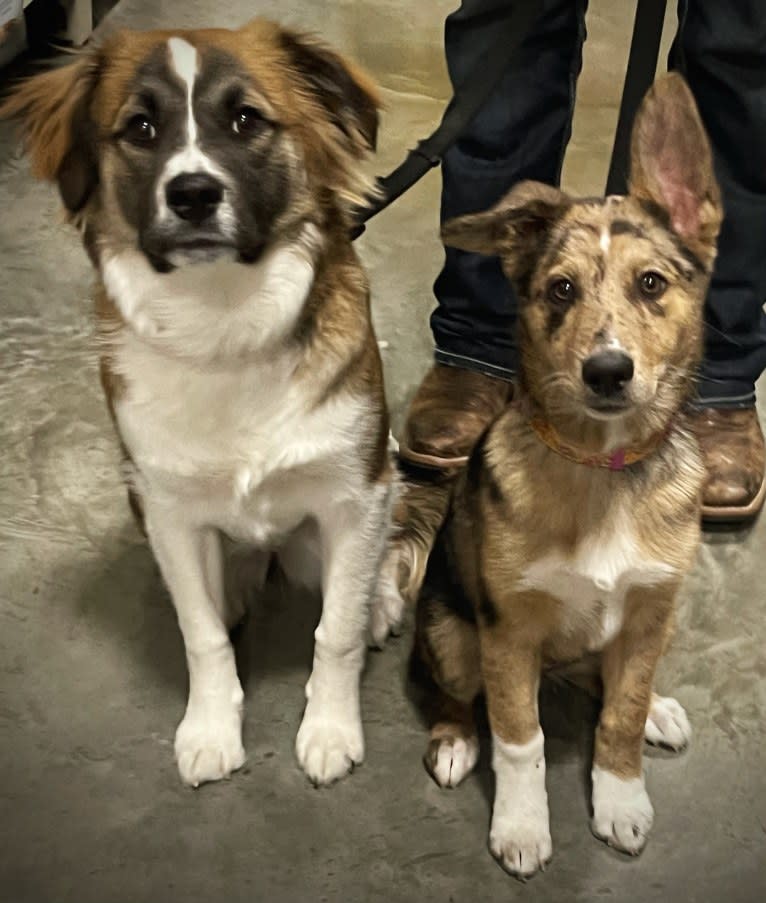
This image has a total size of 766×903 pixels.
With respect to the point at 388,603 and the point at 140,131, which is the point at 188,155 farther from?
the point at 388,603

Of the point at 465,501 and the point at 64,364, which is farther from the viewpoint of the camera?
the point at 64,364

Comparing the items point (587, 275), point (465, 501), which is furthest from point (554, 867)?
point (587, 275)

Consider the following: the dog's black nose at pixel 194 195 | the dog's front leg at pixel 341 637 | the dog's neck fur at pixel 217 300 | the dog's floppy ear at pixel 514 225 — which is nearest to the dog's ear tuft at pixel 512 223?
the dog's floppy ear at pixel 514 225

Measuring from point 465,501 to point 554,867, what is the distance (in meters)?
0.60

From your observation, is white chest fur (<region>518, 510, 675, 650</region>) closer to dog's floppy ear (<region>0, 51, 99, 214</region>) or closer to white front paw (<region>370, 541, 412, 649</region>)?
white front paw (<region>370, 541, 412, 649</region>)

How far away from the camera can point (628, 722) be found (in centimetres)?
165

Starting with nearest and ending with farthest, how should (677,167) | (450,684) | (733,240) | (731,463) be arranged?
(677,167), (450,684), (733,240), (731,463)

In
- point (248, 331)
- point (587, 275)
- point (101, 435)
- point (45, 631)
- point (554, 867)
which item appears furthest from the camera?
point (101, 435)

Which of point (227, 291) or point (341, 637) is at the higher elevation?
point (227, 291)

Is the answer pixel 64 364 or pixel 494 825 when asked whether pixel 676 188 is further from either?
pixel 64 364

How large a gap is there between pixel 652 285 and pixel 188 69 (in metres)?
0.69

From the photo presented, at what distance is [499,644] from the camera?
1.56m

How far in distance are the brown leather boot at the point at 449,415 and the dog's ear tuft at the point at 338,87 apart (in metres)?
0.86

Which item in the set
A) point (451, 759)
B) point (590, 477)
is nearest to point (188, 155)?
point (590, 477)
